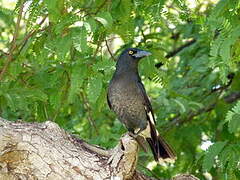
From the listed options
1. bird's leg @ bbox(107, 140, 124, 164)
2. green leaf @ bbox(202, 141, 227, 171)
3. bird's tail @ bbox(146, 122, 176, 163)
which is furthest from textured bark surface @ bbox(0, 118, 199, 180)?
bird's tail @ bbox(146, 122, 176, 163)

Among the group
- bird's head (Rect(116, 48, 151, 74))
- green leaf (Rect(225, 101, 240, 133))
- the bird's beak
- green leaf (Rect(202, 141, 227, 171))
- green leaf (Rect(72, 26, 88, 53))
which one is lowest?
green leaf (Rect(202, 141, 227, 171))

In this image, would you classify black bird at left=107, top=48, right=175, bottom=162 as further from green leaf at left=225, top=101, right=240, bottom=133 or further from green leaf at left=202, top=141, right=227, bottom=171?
green leaf at left=225, top=101, right=240, bottom=133

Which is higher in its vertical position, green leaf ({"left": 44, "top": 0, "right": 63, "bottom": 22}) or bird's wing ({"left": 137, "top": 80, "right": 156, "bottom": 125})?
green leaf ({"left": 44, "top": 0, "right": 63, "bottom": 22})

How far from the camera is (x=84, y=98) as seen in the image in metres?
6.92

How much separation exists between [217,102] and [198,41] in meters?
0.83

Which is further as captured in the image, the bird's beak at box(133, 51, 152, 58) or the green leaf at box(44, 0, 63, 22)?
the bird's beak at box(133, 51, 152, 58)

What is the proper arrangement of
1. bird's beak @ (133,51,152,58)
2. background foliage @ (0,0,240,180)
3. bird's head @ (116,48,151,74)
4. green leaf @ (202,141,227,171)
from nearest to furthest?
1. background foliage @ (0,0,240,180)
2. green leaf @ (202,141,227,171)
3. bird's beak @ (133,51,152,58)
4. bird's head @ (116,48,151,74)

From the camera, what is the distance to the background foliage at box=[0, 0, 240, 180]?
456cm

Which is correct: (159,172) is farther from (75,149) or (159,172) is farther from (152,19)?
(75,149)

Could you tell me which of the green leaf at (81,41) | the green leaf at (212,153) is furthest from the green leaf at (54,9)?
the green leaf at (212,153)

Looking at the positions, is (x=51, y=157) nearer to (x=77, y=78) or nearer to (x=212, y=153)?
(x=77, y=78)

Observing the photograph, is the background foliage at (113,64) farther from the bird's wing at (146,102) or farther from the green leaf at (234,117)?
the bird's wing at (146,102)

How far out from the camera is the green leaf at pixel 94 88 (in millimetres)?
4773

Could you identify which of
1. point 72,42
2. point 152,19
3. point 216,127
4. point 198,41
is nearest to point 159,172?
point 216,127
